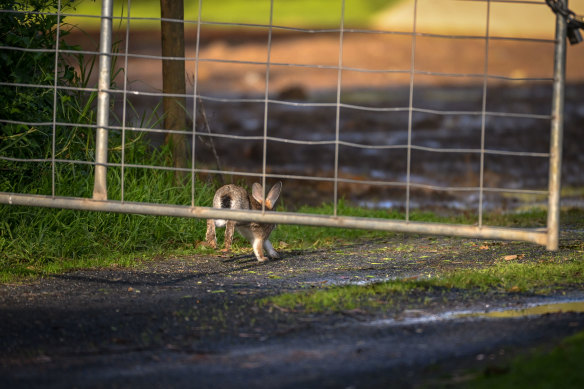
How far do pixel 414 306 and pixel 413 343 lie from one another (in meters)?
0.75

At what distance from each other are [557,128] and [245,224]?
2661mm

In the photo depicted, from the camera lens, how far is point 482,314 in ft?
14.7

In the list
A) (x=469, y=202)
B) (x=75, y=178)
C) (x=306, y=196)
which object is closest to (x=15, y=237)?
(x=75, y=178)

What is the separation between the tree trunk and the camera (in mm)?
8008

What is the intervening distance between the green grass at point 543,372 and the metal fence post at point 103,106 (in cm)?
271

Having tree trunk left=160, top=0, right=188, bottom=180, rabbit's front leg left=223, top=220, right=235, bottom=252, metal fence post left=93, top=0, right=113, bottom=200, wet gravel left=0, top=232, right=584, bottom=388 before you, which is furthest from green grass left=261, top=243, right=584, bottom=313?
tree trunk left=160, top=0, right=188, bottom=180

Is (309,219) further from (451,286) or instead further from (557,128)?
(557,128)

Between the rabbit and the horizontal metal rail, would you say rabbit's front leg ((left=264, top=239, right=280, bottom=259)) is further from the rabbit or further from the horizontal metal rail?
the horizontal metal rail

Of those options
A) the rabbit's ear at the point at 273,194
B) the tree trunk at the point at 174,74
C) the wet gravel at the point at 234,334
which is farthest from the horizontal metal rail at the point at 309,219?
the tree trunk at the point at 174,74

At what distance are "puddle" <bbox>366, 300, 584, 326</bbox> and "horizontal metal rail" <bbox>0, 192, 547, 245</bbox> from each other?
38 centimetres

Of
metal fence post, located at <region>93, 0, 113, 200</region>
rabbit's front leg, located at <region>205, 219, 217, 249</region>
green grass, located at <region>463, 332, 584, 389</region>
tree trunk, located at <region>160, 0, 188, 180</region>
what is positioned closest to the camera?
green grass, located at <region>463, 332, 584, 389</region>

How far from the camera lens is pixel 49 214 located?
21.7 ft

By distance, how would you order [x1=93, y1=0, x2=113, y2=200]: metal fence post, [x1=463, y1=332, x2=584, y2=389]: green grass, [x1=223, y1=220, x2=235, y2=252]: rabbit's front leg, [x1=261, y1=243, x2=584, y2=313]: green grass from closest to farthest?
[x1=463, y1=332, x2=584, y2=389]: green grass, [x1=261, y1=243, x2=584, y2=313]: green grass, [x1=93, y1=0, x2=113, y2=200]: metal fence post, [x1=223, y1=220, x2=235, y2=252]: rabbit's front leg

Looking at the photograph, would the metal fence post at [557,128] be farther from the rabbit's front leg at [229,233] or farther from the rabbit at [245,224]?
the rabbit's front leg at [229,233]
